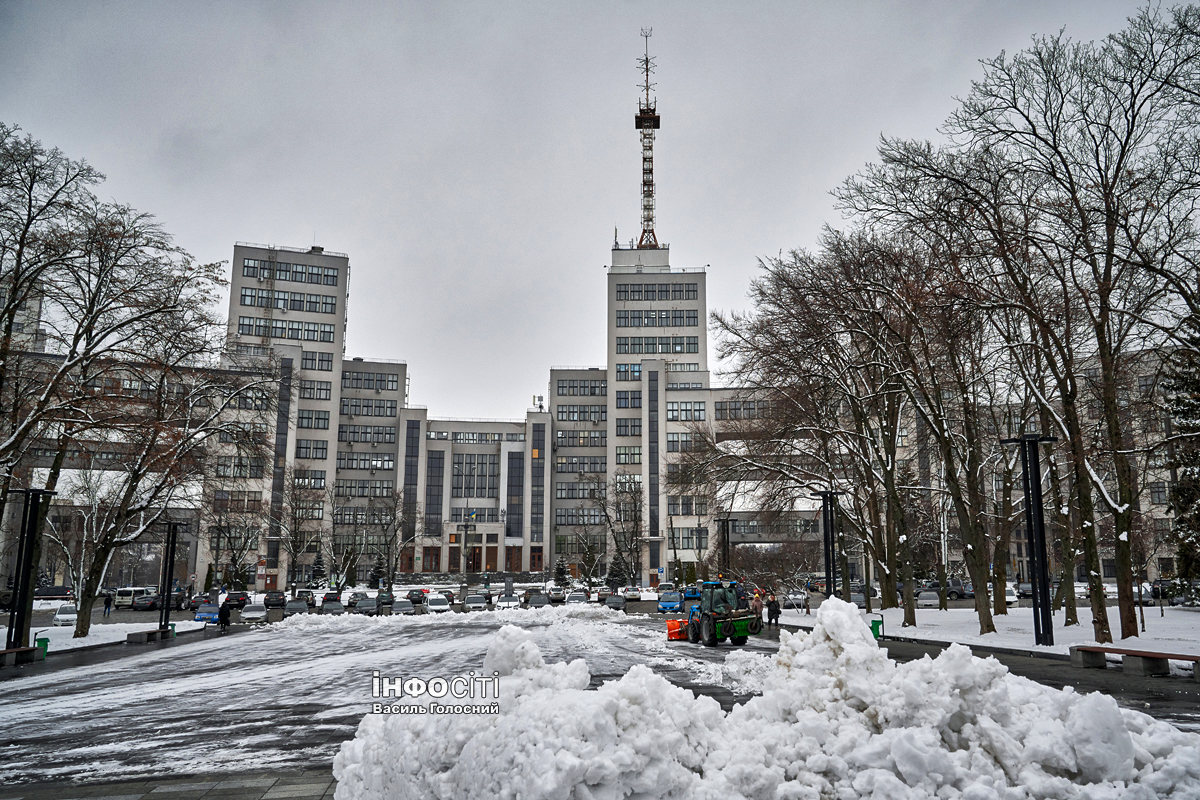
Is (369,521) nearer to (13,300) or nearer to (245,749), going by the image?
(13,300)

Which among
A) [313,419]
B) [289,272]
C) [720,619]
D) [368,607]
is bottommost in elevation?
[368,607]

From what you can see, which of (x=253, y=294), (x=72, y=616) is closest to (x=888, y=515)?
(x=72, y=616)

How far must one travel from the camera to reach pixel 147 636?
95.8 ft

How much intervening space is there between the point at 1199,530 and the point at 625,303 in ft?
245

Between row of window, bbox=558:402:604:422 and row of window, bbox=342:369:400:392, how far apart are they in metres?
21.7

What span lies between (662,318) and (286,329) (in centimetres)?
4559

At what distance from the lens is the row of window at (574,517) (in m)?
97.6

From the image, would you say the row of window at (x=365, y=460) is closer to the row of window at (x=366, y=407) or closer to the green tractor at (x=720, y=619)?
the row of window at (x=366, y=407)

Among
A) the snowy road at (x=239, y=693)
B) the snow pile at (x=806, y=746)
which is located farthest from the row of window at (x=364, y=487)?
the snow pile at (x=806, y=746)

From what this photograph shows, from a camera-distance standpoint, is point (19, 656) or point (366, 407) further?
point (366, 407)

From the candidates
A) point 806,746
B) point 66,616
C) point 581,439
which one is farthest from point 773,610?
point 581,439

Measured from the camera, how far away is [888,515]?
3084 cm

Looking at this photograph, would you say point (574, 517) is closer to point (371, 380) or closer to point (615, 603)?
point (371, 380)

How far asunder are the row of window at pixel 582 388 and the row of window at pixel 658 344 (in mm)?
7231
